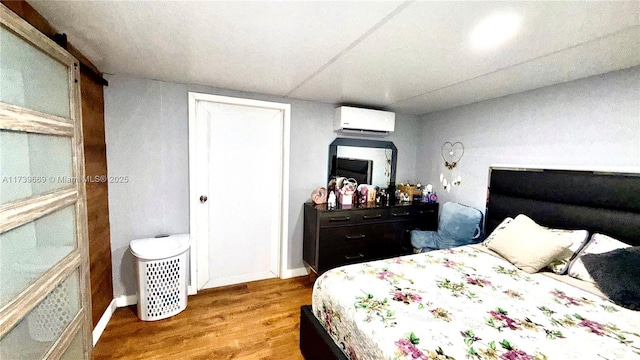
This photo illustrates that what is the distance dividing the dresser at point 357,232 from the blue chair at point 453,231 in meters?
0.21

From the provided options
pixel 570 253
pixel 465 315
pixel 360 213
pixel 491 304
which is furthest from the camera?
pixel 360 213

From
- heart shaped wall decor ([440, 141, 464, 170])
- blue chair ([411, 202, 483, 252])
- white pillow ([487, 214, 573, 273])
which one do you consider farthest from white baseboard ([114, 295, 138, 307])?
heart shaped wall decor ([440, 141, 464, 170])

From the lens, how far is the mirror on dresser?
313 centimetres

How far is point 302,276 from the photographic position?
304 centimetres

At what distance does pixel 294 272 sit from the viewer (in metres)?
3.02

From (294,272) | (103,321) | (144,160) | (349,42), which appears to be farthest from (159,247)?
(349,42)

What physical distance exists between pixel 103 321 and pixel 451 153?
12.6 ft

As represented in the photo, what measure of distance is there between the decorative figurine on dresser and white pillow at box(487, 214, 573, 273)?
38.9 inches

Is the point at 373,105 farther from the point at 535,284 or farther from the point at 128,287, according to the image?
the point at 128,287

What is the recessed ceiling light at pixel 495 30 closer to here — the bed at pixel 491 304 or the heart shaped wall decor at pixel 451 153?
the bed at pixel 491 304

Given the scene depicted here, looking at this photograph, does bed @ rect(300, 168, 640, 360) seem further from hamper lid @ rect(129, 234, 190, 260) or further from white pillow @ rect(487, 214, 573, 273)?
hamper lid @ rect(129, 234, 190, 260)

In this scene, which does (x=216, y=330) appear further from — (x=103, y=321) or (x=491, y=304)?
(x=491, y=304)

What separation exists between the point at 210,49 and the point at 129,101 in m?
1.15

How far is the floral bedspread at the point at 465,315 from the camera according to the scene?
1.07 meters
